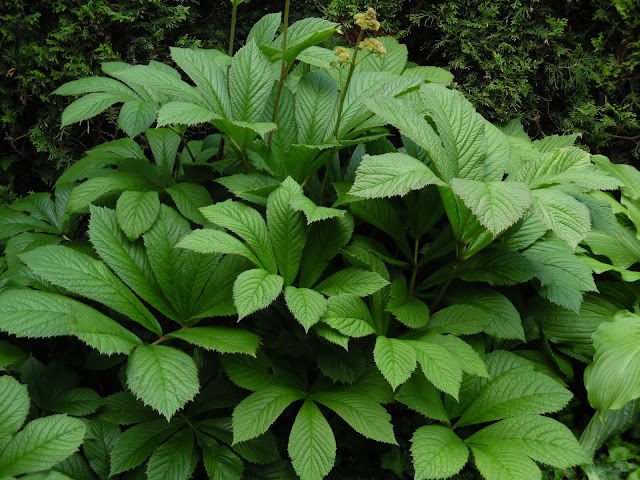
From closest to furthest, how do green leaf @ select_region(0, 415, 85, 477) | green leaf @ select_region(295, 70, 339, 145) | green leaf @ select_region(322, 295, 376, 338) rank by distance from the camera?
green leaf @ select_region(0, 415, 85, 477)
green leaf @ select_region(322, 295, 376, 338)
green leaf @ select_region(295, 70, 339, 145)

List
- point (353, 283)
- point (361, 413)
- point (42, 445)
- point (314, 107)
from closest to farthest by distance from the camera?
Answer: point (42, 445) → point (361, 413) → point (353, 283) → point (314, 107)


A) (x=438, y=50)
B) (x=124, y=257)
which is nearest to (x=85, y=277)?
(x=124, y=257)

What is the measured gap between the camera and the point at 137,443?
1580 millimetres

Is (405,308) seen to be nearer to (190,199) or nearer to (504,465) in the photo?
(504,465)

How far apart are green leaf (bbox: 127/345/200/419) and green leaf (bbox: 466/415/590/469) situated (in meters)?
0.88

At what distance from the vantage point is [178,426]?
167 cm

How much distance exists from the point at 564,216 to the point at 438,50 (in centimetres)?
146

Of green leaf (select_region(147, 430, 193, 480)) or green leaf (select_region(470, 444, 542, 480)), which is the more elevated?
green leaf (select_region(470, 444, 542, 480))

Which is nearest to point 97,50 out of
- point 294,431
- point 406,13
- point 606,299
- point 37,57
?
point 37,57

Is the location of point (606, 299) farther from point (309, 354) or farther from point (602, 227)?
point (309, 354)

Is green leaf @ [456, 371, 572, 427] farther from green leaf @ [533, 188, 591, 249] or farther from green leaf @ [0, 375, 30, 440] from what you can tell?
green leaf @ [0, 375, 30, 440]

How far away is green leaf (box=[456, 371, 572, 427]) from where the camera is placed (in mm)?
Answer: 1633

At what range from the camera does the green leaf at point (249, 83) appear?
1829 millimetres

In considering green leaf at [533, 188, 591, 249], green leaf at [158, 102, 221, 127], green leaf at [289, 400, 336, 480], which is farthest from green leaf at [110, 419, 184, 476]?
green leaf at [533, 188, 591, 249]
